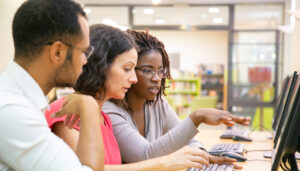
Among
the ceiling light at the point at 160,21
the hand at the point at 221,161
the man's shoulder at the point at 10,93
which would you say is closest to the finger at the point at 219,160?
the hand at the point at 221,161

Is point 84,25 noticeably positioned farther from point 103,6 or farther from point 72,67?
point 103,6

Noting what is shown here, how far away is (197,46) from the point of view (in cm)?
1121

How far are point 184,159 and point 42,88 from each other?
1.62 ft

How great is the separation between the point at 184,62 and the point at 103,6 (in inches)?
173

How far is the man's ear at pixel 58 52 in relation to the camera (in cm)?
92

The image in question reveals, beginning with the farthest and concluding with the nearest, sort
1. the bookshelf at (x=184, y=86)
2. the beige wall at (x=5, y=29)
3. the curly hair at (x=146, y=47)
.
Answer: the bookshelf at (x=184, y=86), the beige wall at (x=5, y=29), the curly hair at (x=146, y=47)

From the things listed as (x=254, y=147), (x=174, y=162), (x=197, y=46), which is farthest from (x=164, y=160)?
(x=197, y=46)

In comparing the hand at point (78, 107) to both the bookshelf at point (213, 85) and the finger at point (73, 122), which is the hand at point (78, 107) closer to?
the finger at point (73, 122)

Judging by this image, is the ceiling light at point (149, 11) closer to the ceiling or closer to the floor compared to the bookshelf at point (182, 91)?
closer to the ceiling

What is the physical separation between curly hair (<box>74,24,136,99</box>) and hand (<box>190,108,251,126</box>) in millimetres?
364

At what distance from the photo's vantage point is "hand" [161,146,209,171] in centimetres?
115

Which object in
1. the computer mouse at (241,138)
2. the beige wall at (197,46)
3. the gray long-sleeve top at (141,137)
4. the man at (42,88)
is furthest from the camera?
the beige wall at (197,46)

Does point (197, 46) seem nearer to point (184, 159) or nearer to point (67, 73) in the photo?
point (184, 159)

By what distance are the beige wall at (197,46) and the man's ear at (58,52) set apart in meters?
10.3
